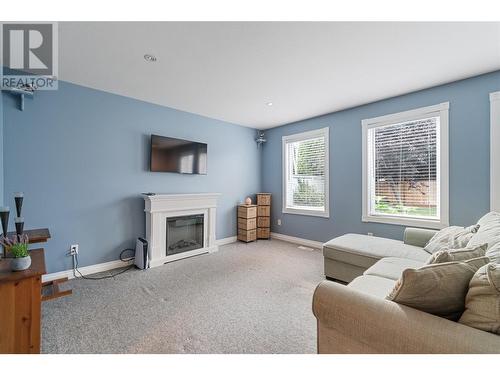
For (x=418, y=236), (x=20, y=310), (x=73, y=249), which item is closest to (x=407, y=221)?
(x=418, y=236)

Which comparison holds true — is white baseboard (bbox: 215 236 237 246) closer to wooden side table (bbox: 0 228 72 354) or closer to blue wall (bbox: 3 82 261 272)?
blue wall (bbox: 3 82 261 272)

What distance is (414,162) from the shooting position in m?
3.04

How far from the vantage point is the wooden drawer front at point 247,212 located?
4.30m

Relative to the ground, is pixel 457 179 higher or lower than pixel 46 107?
lower

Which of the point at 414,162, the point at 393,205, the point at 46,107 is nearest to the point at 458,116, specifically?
the point at 414,162

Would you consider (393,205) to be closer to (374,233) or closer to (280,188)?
(374,233)

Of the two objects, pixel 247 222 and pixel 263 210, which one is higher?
pixel 263 210

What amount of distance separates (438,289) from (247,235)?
3.49 meters

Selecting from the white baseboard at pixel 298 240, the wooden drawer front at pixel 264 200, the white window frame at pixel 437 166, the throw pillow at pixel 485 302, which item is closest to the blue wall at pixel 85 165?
the wooden drawer front at pixel 264 200

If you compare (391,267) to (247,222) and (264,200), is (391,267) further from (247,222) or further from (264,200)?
(264,200)

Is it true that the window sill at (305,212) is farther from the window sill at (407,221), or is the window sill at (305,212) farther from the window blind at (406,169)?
the window blind at (406,169)

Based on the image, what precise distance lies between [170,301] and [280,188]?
304 centimetres

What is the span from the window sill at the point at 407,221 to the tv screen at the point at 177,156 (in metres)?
2.78

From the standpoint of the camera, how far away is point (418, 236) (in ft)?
8.23
